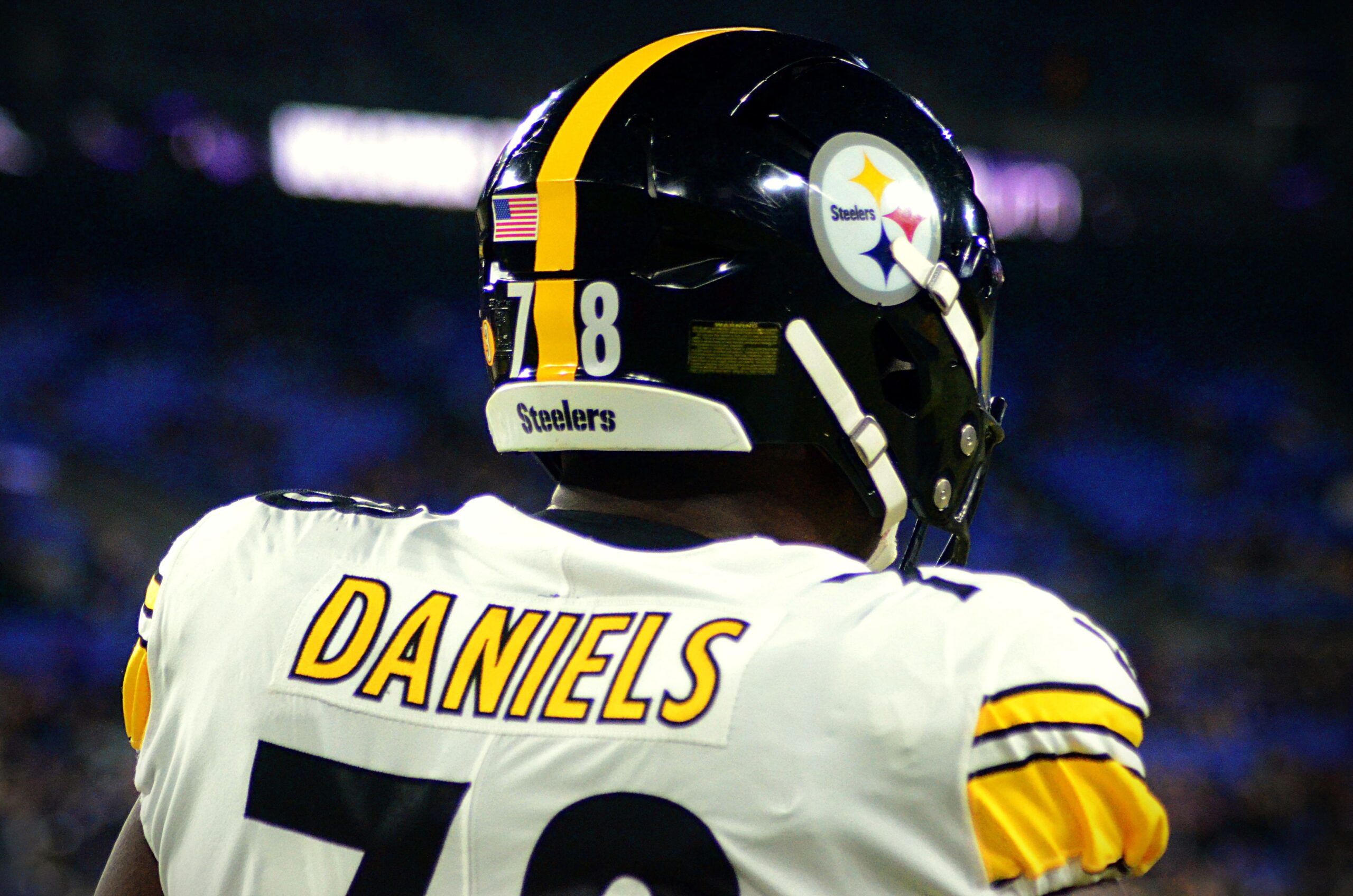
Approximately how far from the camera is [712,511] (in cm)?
136

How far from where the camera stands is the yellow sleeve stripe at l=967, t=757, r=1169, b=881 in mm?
1020

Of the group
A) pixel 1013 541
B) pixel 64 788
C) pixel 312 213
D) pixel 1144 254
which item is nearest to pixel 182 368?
pixel 312 213

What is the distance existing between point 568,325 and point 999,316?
46.9 ft

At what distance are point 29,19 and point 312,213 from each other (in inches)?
128

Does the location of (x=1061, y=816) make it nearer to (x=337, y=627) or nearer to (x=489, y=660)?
(x=489, y=660)

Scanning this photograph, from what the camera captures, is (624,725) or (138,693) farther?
(138,693)

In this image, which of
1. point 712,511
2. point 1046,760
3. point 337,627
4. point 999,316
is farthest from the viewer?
point 999,316

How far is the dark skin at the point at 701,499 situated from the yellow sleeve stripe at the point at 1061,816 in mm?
432

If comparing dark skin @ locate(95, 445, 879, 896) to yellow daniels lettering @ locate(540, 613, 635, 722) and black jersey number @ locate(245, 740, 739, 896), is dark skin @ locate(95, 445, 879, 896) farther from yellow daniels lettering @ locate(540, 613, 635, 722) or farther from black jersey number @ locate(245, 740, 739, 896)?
black jersey number @ locate(245, 740, 739, 896)

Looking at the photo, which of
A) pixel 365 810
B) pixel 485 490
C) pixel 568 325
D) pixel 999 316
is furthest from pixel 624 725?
pixel 999 316

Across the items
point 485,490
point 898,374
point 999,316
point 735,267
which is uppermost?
point 735,267

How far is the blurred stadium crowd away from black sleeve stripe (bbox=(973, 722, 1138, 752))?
8162mm

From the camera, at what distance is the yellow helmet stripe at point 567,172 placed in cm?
144

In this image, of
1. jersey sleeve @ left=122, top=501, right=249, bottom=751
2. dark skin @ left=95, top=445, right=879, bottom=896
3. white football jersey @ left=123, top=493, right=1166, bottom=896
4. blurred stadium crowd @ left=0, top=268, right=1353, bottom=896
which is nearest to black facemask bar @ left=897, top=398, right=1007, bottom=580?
dark skin @ left=95, top=445, right=879, bottom=896
